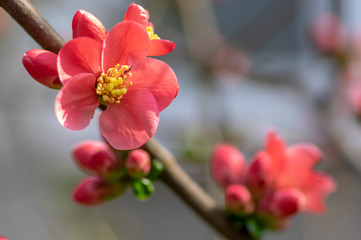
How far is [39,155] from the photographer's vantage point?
3309mm

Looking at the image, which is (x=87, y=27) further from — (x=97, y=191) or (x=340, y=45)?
(x=340, y=45)

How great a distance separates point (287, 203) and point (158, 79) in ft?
1.46

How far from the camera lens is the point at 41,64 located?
53cm

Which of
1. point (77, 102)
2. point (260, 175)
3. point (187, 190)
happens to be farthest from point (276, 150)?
point (77, 102)

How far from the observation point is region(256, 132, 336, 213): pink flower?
2.98 ft

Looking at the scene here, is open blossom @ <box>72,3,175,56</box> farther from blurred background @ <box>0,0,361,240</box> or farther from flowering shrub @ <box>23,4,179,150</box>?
blurred background @ <box>0,0,361,240</box>

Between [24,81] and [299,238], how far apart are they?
3392mm

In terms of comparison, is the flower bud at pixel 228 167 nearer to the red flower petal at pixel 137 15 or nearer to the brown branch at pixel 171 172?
the brown branch at pixel 171 172

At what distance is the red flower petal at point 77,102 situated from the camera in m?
0.51

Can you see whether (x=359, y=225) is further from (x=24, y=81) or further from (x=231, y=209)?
(x=231, y=209)

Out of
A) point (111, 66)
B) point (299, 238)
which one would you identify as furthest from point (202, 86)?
point (299, 238)

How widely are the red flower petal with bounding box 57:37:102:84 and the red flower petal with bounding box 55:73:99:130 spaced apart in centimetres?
1

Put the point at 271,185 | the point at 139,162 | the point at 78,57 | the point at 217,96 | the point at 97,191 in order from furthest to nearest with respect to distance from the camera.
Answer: the point at 217,96 < the point at 271,185 < the point at 97,191 < the point at 139,162 < the point at 78,57

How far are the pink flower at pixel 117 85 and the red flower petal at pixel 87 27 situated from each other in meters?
0.01
